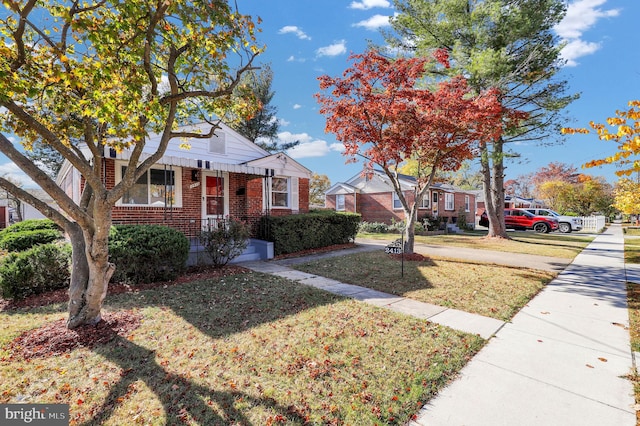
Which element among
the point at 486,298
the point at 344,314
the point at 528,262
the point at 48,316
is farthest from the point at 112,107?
the point at 528,262

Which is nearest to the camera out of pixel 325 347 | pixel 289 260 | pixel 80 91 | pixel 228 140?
pixel 325 347

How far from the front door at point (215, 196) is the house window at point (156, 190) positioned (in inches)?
39.9

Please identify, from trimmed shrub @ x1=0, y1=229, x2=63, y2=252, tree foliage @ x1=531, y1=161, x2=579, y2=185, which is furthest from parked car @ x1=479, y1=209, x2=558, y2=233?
tree foliage @ x1=531, y1=161, x2=579, y2=185

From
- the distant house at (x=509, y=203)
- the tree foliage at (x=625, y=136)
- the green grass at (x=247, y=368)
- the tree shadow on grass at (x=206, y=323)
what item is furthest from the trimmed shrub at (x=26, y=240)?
the distant house at (x=509, y=203)

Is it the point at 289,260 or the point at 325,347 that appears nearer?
the point at 325,347

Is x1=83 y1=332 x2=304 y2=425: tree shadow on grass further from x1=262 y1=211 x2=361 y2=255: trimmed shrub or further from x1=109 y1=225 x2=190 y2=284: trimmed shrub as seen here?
x1=262 y1=211 x2=361 y2=255: trimmed shrub

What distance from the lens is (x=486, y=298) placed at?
19.1 feet

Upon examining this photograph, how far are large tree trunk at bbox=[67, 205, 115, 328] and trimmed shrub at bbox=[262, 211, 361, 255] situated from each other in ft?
20.4

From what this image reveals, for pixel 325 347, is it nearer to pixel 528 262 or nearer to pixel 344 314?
pixel 344 314

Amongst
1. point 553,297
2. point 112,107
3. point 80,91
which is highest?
point 80,91

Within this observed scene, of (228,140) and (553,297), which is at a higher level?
(228,140)

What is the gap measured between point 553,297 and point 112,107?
26.2 ft

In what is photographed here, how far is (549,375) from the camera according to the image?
10.4 ft

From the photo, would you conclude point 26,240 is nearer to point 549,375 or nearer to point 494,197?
point 549,375
